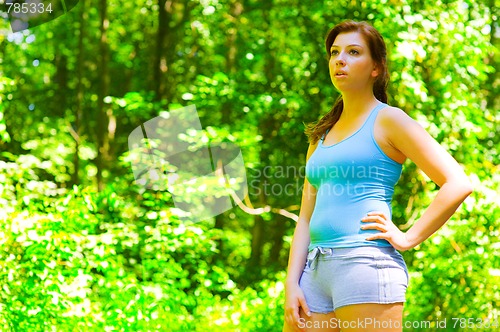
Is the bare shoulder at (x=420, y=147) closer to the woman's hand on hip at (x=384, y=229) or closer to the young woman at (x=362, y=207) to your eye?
the young woman at (x=362, y=207)

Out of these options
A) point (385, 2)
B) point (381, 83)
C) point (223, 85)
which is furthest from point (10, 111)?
point (381, 83)

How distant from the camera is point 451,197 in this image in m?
1.42

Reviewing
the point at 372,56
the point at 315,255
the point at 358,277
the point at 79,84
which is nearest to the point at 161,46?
the point at 79,84

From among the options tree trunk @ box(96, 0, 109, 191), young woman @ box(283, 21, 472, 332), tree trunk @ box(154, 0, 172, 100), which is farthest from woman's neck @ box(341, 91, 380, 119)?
tree trunk @ box(96, 0, 109, 191)

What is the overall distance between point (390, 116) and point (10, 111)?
6160mm

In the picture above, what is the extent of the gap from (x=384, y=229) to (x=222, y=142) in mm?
3755

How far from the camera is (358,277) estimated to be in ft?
4.59

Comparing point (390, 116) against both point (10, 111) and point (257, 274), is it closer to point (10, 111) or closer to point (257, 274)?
point (257, 274)

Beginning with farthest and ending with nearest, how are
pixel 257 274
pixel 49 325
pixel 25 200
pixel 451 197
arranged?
pixel 257 274
pixel 25 200
pixel 49 325
pixel 451 197

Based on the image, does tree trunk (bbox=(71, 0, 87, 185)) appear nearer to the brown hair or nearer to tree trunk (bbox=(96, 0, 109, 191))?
tree trunk (bbox=(96, 0, 109, 191))

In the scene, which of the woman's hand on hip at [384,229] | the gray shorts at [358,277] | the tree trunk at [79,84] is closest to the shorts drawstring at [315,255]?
the gray shorts at [358,277]

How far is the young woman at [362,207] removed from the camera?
55.4 inches

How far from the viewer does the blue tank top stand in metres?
1.44

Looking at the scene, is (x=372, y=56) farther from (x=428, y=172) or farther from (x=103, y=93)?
(x=103, y=93)
